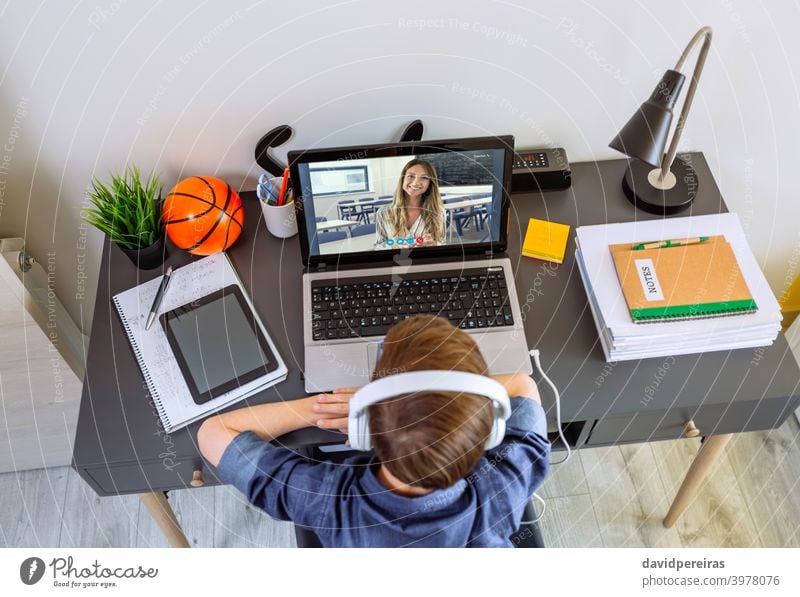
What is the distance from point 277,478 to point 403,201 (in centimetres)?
53

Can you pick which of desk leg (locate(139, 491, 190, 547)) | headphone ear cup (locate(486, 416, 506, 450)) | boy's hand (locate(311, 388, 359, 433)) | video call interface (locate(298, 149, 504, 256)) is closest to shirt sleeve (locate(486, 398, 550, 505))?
headphone ear cup (locate(486, 416, 506, 450))

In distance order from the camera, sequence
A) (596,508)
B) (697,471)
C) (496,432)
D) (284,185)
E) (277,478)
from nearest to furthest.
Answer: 1. (496,432)
2. (277,478)
3. (284,185)
4. (697,471)
5. (596,508)

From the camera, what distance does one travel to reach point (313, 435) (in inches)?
44.9

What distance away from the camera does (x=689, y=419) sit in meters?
1.21

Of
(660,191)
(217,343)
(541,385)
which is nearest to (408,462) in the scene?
(541,385)

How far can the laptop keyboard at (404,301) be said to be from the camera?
121 centimetres

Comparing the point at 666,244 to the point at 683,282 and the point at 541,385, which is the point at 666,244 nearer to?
the point at 683,282

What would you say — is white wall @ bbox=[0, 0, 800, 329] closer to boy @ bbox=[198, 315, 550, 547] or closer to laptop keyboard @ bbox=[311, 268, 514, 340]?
laptop keyboard @ bbox=[311, 268, 514, 340]

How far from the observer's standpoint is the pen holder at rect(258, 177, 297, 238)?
50.6 inches

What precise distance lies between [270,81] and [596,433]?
0.89m

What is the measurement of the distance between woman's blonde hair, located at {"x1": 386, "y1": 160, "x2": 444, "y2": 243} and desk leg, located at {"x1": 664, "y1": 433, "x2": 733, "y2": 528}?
2.26ft
